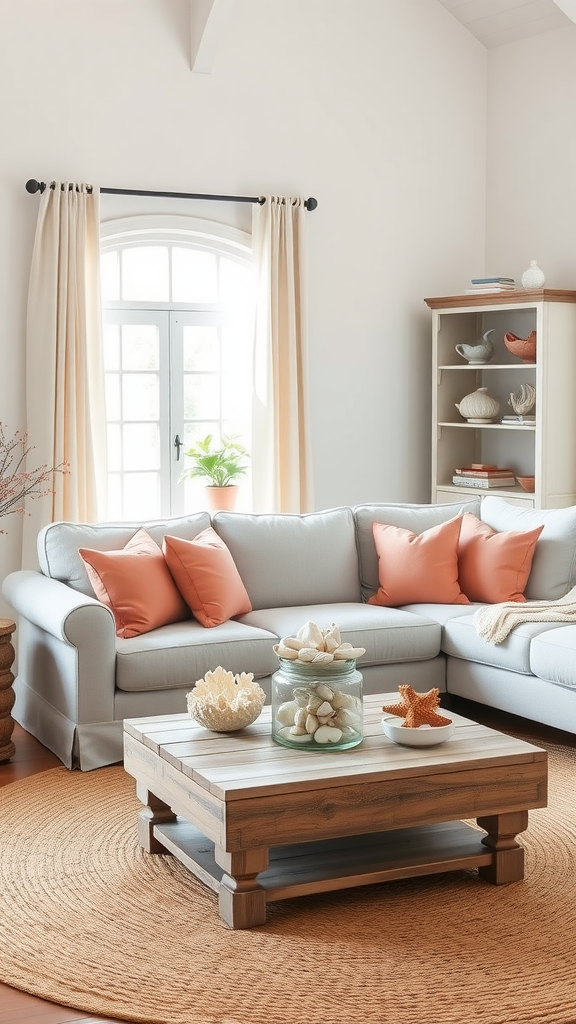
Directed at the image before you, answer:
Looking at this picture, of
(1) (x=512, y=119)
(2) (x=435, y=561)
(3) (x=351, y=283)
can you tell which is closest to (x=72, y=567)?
(2) (x=435, y=561)

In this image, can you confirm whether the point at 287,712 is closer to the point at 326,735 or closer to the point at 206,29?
the point at 326,735

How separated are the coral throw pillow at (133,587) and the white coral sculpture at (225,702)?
1.23 metres

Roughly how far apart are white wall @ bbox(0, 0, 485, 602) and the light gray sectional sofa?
0.98m

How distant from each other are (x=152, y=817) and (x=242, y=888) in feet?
2.01

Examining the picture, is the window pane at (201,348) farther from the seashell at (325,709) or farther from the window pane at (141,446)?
the seashell at (325,709)

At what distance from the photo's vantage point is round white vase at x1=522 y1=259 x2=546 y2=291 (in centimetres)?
619

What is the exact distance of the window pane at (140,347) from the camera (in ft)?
19.7

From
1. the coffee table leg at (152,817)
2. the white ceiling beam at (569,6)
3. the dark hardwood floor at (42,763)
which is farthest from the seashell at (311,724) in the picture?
the white ceiling beam at (569,6)

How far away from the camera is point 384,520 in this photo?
5.52 meters

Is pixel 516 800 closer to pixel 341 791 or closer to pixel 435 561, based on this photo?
pixel 341 791

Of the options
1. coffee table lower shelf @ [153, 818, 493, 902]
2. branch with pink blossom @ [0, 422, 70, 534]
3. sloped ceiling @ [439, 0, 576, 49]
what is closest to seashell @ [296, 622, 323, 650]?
coffee table lower shelf @ [153, 818, 493, 902]

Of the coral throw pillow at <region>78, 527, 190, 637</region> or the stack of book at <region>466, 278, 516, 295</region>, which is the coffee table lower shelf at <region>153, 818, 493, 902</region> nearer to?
the coral throw pillow at <region>78, 527, 190, 637</region>

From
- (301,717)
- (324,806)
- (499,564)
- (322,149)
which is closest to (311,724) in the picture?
(301,717)

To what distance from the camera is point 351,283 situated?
652cm
